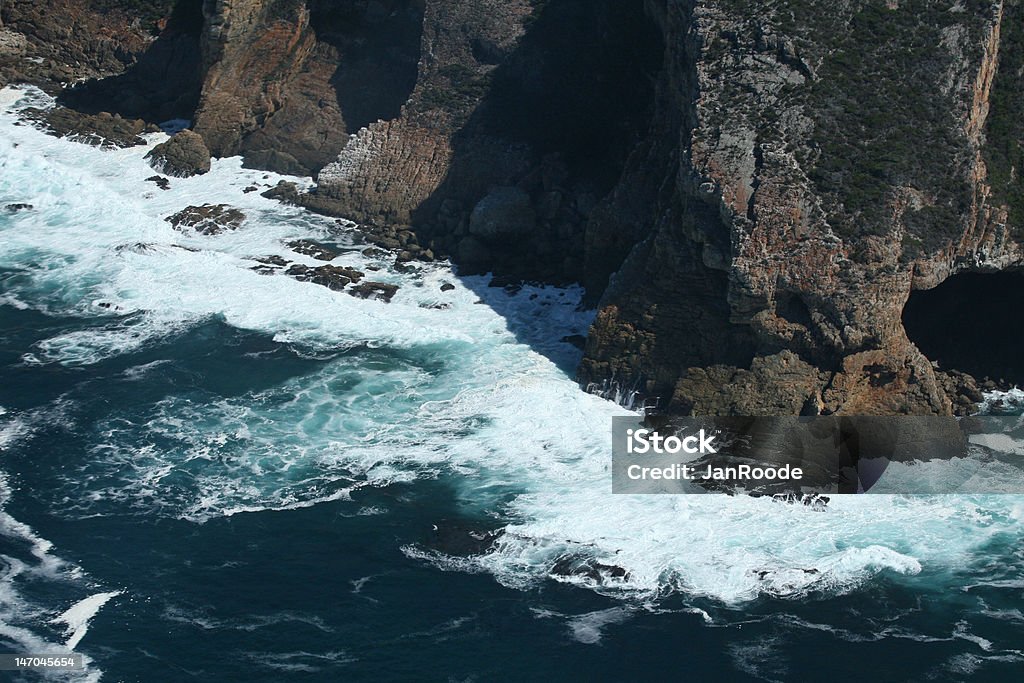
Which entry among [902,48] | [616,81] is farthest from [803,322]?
[616,81]

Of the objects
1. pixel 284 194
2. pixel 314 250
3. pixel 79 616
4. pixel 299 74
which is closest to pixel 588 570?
pixel 79 616

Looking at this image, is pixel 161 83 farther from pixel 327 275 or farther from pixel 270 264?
pixel 327 275

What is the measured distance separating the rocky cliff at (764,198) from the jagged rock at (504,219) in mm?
118

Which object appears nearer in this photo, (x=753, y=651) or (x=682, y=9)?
(x=753, y=651)

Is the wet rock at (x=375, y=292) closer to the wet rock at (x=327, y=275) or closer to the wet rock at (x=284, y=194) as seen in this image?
the wet rock at (x=327, y=275)

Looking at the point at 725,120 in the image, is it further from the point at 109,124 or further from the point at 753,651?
the point at 109,124

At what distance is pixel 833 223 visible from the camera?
5847cm

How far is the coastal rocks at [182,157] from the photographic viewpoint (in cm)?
8588

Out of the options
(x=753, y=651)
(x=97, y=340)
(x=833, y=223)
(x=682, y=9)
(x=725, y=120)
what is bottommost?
(x=753, y=651)

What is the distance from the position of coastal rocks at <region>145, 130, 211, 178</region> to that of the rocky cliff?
1373 cm

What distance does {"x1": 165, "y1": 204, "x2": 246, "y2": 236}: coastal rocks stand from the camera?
3130 inches

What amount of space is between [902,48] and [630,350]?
17.6 m

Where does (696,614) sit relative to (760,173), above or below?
below

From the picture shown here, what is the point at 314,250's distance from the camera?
76.9 m
